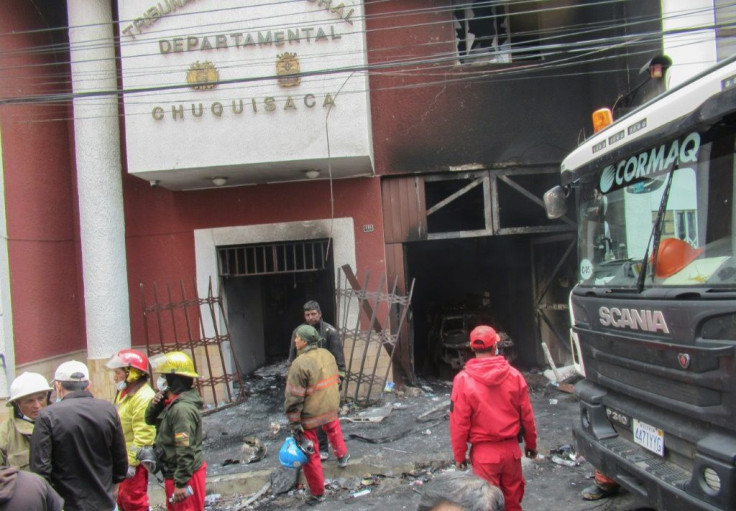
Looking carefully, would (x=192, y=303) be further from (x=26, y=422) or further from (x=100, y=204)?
(x=26, y=422)

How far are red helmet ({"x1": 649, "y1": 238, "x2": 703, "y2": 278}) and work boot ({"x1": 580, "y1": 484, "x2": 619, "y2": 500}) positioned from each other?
7.42 ft

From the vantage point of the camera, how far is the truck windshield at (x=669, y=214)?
8.98 feet

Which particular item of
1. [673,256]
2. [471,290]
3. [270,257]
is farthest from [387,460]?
[471,290]

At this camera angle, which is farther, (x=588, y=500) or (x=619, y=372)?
(x=588, y=500)

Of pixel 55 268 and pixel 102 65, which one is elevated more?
pixel 102 65

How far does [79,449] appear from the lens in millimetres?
3207

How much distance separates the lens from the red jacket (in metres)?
3.44

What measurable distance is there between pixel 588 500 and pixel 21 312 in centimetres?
768

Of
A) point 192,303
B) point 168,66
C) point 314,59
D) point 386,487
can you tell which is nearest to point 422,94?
point 314,59

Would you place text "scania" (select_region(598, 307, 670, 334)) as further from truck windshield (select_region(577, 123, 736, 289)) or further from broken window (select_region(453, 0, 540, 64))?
broken window (select_region(453, 0, 540, 64))

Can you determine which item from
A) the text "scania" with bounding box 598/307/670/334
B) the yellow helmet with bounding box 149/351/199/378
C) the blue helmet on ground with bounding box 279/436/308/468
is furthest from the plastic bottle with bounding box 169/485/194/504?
the text "scania" with bounding box 598/307/670/334

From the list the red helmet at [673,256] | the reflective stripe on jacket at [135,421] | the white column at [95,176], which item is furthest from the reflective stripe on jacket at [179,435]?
the white column at [95,176]

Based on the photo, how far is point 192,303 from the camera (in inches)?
307

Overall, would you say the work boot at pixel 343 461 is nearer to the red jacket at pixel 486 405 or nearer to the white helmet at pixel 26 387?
the red jacket at pixel 486 405
